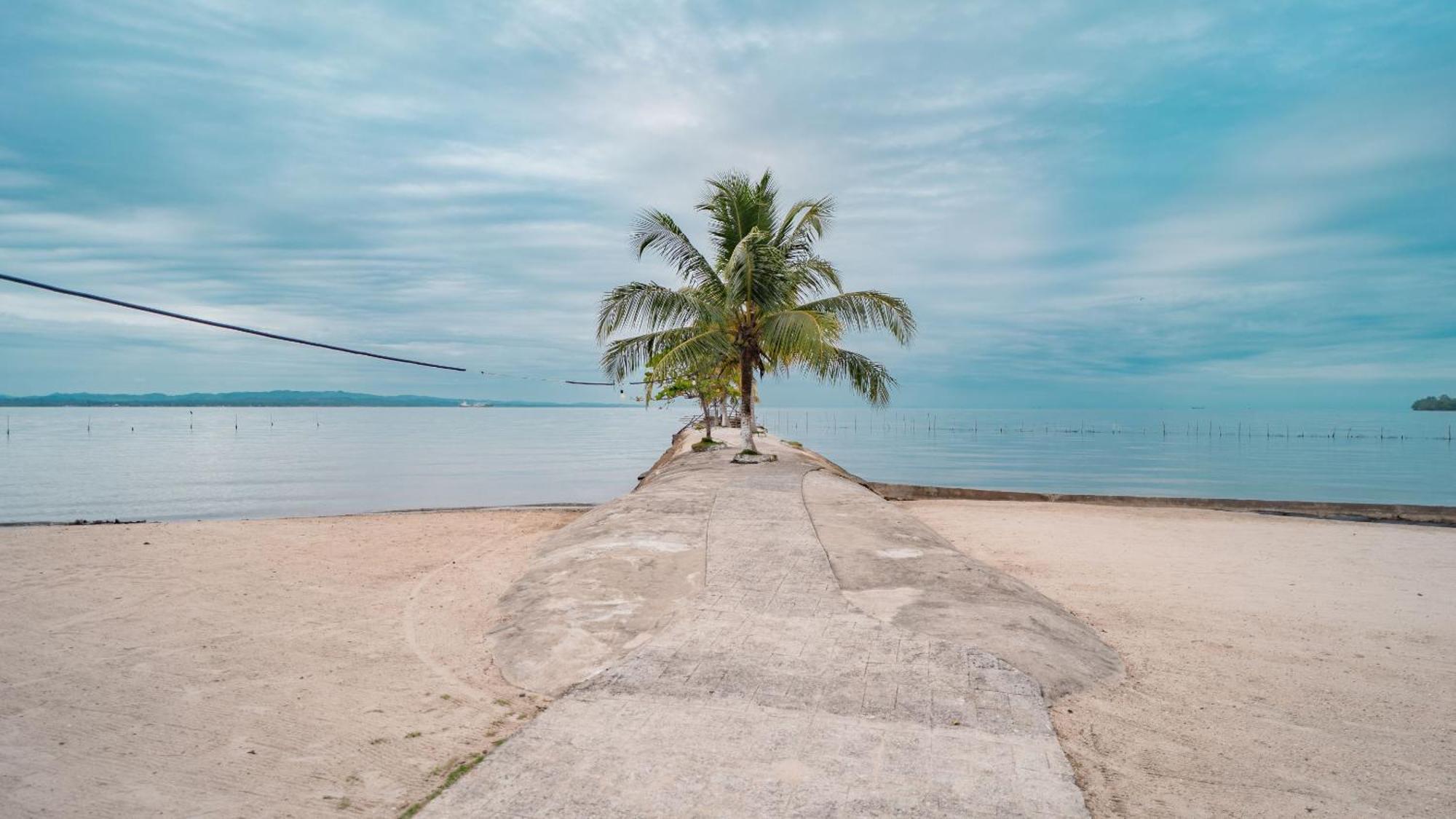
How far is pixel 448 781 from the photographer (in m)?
3.65

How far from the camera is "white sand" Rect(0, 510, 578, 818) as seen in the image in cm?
378

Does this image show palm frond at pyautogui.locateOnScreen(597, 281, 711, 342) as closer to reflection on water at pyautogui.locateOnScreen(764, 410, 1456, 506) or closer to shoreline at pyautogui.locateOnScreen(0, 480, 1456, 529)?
shoreline at pyautogui.locateOnScreen(0, 480, 1456, 529)

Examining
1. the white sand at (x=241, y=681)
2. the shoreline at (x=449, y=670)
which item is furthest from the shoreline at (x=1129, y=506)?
the white sand at (x=241, y=681)

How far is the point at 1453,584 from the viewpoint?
32.1ft

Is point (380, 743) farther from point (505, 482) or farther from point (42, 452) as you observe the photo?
point (42, 452)

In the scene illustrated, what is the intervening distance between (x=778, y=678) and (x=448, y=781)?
2040 millimetres

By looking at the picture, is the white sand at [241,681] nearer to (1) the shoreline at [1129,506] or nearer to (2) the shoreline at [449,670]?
(2) the shoreline at [449,670]

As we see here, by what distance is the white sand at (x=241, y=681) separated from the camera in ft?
12.4

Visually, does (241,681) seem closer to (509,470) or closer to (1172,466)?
(509,470)

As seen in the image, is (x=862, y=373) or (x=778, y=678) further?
(x=862, y=373)

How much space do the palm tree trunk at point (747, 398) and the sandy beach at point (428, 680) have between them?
597cm

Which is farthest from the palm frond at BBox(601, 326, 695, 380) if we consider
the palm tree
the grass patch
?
the grass patch

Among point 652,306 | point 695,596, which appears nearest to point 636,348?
point 652,306

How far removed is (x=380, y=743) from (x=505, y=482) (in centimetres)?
2441
